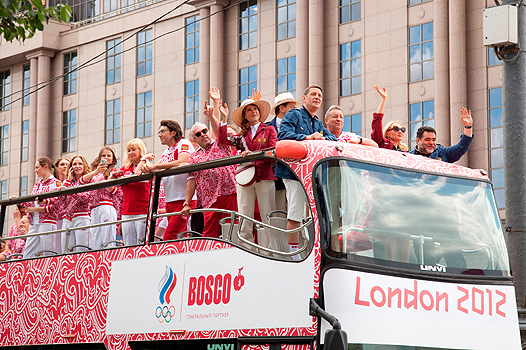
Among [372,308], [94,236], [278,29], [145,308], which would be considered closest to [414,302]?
[372,308]

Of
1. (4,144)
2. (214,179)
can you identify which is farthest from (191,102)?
(214,179)

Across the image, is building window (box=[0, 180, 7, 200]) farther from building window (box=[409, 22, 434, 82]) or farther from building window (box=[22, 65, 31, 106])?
building window (box=[409, 22, 434, 82])

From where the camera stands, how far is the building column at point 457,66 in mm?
31109

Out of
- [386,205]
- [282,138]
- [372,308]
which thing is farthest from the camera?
[282,138]

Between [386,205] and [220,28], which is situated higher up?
[220,28]

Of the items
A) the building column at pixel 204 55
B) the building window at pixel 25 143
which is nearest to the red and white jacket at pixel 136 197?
the building column at pixel 204 55

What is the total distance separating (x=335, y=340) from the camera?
18.1ft

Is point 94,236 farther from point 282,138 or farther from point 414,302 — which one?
point 414,302

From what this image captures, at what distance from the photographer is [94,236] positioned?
9.44 meters

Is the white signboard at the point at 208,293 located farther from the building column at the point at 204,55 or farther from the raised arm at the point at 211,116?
the building column at the point at 204,55

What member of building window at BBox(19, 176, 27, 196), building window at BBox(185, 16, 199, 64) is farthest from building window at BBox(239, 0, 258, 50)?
building window at BBox(19, 176, 27, 196)

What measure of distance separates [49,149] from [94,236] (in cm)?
3989

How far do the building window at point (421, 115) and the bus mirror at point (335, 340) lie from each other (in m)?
27.2

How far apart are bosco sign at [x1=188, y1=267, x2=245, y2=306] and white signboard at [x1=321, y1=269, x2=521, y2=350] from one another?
98 cm
